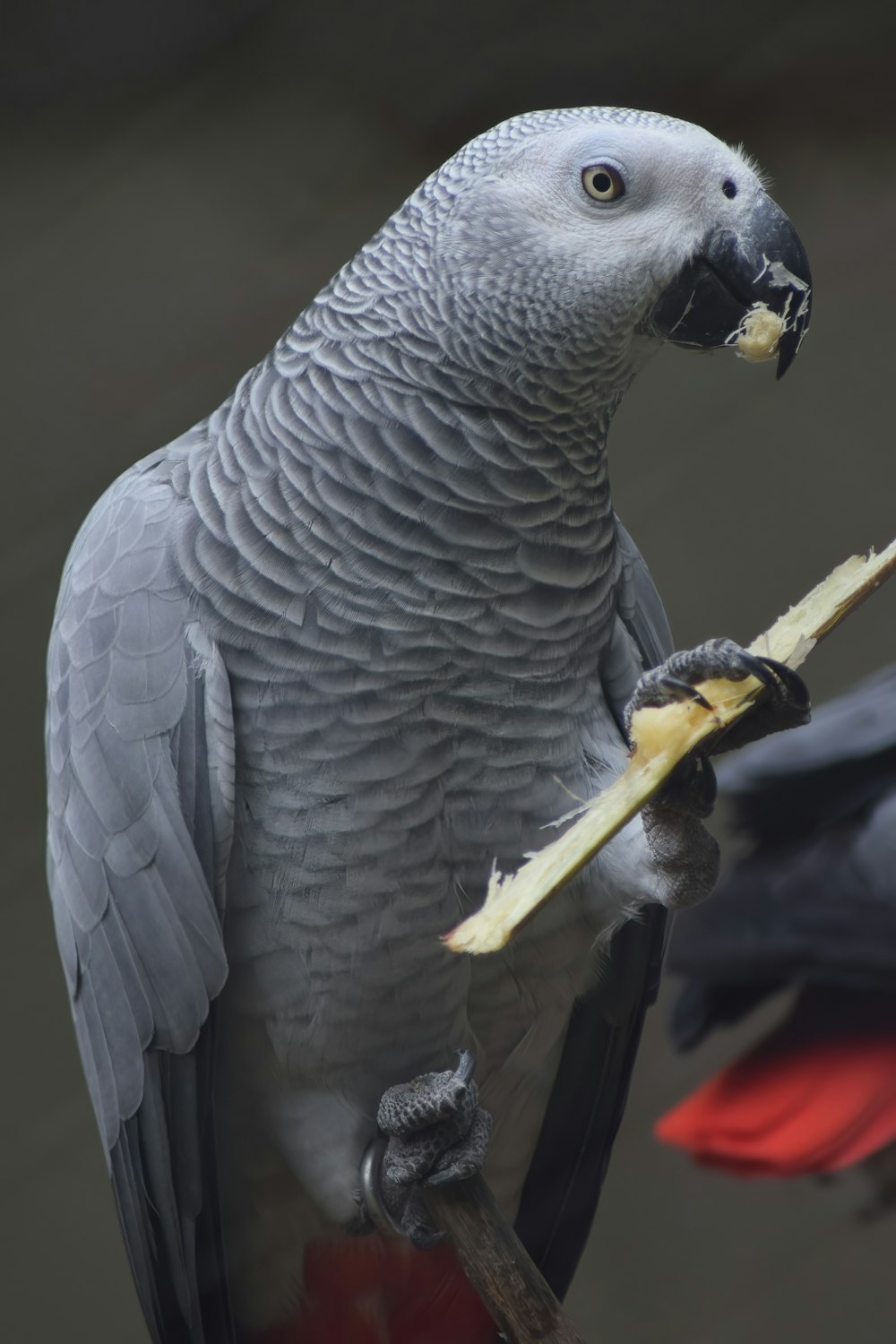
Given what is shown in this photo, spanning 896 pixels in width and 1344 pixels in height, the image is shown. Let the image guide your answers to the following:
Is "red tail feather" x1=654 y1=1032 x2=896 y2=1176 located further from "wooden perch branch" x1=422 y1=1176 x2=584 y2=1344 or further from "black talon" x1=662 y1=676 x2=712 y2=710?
"black talon" x1=662 y1=676 x2=712 y2=710

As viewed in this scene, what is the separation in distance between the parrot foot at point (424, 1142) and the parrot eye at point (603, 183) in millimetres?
596

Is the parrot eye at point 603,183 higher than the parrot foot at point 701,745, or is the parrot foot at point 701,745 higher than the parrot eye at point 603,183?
the parrot eye at point 603,183

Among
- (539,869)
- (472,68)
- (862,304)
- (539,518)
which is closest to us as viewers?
(539,869)

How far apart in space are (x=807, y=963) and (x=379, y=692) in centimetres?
37

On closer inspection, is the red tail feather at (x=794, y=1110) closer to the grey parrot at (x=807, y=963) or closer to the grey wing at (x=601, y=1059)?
the grey parrot at (x=807, y=963)

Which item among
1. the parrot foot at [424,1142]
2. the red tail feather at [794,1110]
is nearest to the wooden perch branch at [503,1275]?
the parrot foot at [424,1142]

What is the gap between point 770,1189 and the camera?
1333mm

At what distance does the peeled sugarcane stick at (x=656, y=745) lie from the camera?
0.65m

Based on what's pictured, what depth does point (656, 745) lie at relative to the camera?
0.71 meters

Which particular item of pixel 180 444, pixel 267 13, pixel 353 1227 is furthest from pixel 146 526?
pixel 353 1227

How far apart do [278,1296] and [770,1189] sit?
55 centimetres

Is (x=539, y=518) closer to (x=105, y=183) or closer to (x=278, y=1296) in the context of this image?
(x=105, y=183)

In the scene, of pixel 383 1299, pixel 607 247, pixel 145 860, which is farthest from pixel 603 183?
pixel 383 1299

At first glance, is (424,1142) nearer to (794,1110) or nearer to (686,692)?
(794,1110)
